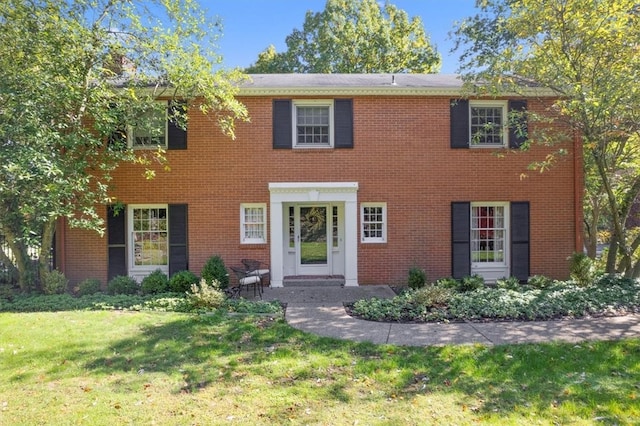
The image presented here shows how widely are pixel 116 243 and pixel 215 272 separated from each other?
121 inches

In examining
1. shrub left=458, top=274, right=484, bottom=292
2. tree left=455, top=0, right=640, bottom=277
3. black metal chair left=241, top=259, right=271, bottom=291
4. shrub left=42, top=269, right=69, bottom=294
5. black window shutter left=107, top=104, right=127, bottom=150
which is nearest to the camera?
tree left=455, top=0, right=640, bottom=277

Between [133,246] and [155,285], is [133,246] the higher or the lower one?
the higher one

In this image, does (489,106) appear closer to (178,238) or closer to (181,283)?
(178,238)

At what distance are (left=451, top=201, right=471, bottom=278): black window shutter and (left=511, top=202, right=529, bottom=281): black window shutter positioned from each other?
1284 mm

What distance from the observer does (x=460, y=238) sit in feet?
37.2

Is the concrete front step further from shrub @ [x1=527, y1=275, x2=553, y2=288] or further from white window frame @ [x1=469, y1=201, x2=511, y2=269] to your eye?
shrub @ [x1=527, y1=275, x2=553, y2=288]

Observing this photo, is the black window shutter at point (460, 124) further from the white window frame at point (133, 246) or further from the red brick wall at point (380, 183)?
the white window frame at point (133, 246)

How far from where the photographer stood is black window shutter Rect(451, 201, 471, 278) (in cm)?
1132

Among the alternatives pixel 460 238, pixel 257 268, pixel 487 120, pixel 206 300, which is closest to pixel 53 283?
pixel 206 300

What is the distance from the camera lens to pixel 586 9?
780 centimetres

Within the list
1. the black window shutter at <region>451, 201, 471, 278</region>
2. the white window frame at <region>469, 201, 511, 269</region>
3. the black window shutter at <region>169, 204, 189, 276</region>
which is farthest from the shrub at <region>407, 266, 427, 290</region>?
the black window shutter at <region>169, 204, 189, 276</region>

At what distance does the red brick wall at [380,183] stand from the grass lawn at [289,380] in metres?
4.53

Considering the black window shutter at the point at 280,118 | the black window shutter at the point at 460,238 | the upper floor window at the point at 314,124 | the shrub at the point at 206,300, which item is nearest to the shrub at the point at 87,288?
the shrub at the point at 206,300

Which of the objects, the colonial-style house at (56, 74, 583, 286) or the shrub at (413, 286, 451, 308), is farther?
the colonial-style house at (56, 74, 583, 286)
